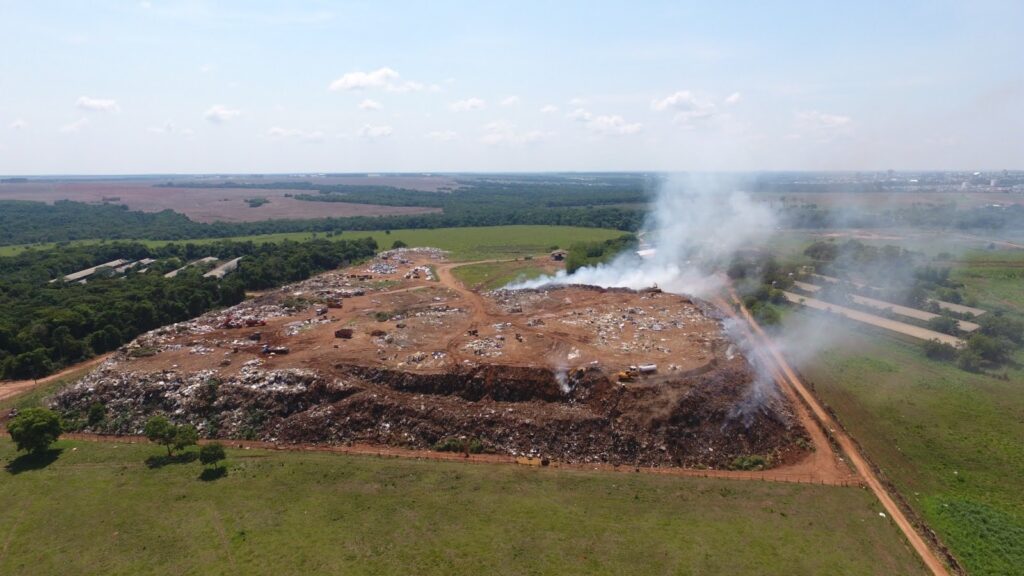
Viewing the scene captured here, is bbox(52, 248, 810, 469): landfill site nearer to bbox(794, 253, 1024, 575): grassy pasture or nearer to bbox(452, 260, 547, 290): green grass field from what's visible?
bbox(794, 253, 1024, 575): grassy pasture

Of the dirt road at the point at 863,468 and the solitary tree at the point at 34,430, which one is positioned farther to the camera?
the solitary tree at the point at 34,430

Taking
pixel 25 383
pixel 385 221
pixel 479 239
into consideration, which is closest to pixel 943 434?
pixel 25 383

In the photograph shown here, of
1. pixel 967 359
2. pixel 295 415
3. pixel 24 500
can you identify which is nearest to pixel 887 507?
pixel 967 359

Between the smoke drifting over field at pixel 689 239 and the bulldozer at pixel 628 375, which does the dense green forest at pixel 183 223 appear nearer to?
the smoke drifting over field at pixel 689 239

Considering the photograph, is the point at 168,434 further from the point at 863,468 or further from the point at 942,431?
the point at 942,431

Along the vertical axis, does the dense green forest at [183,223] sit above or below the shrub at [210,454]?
above

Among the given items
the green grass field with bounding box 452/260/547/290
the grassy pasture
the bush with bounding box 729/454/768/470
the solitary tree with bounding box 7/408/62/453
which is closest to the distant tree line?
the green grass field with bounding box 452/260/547/290

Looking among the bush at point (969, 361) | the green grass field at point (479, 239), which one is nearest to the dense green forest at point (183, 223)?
the green grass field at point (479, 239)
